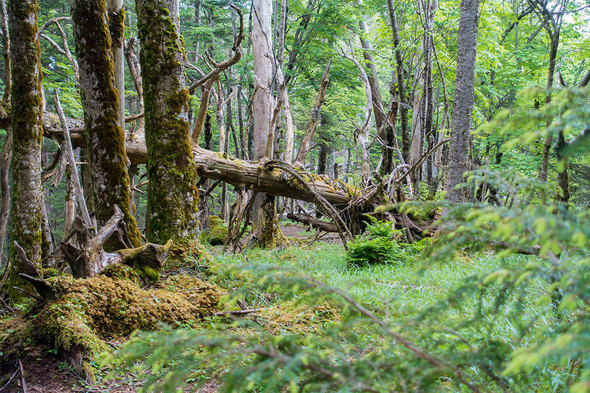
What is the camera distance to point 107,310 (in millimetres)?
3025

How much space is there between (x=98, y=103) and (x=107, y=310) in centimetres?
259

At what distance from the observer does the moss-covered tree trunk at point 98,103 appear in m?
4.24

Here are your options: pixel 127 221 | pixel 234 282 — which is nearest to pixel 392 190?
pixel 234 282

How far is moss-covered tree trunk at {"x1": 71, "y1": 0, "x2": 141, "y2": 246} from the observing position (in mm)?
4238

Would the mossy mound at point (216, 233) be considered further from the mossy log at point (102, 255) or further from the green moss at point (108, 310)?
the green moss at point (108, 310)

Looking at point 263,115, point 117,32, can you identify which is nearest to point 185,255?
point 117,32

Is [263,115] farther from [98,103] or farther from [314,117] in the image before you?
[98,103]

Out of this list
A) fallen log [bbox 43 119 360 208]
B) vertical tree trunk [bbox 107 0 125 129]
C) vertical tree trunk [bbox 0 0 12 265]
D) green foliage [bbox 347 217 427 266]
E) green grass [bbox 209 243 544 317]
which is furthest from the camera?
fallen log [bbox 43 119 360 208]

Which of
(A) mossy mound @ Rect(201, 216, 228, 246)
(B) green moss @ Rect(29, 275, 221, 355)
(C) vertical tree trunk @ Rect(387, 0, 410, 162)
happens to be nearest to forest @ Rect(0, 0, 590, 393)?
(B) green moss @ Rect(29, 275, 221, 355)

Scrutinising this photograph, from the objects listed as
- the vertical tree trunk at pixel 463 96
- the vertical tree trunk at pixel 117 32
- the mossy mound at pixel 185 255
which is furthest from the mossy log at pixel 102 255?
the vertical tree trunk at pixel 463 96

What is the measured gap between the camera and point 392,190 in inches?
307

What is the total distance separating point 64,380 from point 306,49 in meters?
14.0

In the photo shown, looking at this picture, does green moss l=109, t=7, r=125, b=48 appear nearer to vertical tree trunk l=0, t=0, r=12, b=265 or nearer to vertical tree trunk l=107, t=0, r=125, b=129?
vertical tree trunk l=107, t=0, r=125, b=129

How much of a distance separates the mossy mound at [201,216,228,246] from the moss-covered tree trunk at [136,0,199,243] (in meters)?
4.80
